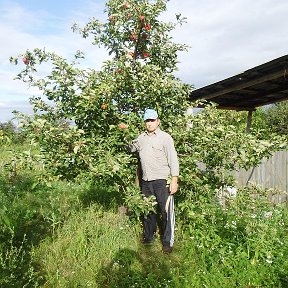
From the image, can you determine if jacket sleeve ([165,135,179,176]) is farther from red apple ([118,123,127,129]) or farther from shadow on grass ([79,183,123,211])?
shadow on grass ([79,183,123,211])

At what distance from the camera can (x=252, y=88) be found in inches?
304

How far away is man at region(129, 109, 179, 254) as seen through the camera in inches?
179

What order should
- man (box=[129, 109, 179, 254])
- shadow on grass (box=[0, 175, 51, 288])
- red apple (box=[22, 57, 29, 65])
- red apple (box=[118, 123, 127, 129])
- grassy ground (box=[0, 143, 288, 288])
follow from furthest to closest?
1. red apple (box=[22, 57, 29, 65])
2. man (box=[129, 109, 179, 254])
3. red apple (box=[118, 123, 127, 129])
4. grassy ground (box=[0, 143, 288, 288])
5. shadow on grass (box=[0, 175, 51, 288])

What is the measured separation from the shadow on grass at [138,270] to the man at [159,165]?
27cm

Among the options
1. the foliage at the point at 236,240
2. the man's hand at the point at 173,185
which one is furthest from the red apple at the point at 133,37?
the foliage at the point at 236,240

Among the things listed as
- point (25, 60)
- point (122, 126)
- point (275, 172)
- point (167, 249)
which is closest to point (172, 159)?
point (122, 126)

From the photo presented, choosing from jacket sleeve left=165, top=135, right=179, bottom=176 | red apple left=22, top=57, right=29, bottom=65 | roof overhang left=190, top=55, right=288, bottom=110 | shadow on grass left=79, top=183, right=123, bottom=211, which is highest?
red apple left=22, top=57, right=29, bottom=65

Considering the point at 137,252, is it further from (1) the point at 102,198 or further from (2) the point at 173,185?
(1) the point at 102,198

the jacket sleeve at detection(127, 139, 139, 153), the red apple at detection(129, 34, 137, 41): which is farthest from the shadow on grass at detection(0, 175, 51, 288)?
the red apple at detection(129, 34, 137, 41)

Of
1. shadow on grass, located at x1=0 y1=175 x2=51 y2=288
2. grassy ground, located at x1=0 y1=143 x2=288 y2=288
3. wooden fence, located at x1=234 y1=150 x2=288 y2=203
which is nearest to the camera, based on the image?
shadow on grass, located at x1=0 y1=175 x2=51 y2=288

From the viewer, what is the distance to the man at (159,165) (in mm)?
4539

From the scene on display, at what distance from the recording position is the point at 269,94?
8.52 metres

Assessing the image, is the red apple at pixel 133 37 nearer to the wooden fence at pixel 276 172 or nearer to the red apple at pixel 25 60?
the red apple at pixel 25 60

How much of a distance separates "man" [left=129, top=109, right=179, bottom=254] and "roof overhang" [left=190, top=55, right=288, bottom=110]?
8.02ft
